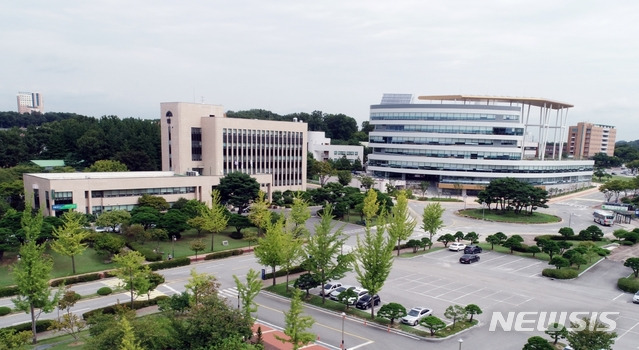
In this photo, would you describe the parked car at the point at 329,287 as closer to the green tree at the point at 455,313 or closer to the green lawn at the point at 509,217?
the green tree at the point at 455,313

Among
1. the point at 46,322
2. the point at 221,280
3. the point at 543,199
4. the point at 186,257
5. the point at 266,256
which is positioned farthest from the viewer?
the point at 543,199

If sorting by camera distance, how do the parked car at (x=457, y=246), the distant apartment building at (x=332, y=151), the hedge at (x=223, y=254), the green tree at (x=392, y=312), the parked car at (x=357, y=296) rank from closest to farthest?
the green tree at (x=392, y=312) < the parked car at (x=357, y=296) < the hedge at (x=223, y=254) < the parked car at (x=457, y=246) < the distant apartment building at (x=332, y=151)

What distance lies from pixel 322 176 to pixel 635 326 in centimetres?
7941

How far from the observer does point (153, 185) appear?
5950 cm

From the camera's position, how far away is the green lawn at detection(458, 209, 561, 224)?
69481mm

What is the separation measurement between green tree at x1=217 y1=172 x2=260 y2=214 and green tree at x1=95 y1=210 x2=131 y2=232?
14998 millimetres

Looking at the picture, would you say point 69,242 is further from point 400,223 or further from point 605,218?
point 605,218

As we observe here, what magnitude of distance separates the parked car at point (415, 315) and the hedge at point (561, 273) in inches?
643

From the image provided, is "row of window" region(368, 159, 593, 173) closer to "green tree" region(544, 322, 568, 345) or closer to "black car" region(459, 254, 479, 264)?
"black car" region(459, 254, 479, 264)

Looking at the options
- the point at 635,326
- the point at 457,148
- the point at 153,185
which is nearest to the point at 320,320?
the point at 635,326

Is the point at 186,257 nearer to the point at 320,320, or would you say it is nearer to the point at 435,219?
the point at 320,320

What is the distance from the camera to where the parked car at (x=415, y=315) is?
95.4 feet

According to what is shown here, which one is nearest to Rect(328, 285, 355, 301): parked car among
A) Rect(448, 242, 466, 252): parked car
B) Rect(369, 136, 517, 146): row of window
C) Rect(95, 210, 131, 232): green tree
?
Rect(448, 242, 466, 252): parked car

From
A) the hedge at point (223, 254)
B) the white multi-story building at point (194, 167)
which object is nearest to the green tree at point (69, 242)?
the hedge at point (223, 254)
